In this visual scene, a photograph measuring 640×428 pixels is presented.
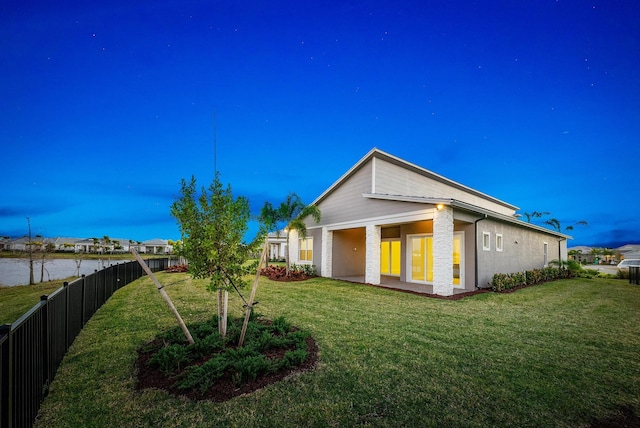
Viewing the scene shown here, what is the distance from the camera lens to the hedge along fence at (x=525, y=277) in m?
12.7

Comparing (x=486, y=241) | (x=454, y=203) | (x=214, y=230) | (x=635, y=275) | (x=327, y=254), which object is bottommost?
(x=635, y=275)

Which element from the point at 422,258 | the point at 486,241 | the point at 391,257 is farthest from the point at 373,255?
the point at 486,241

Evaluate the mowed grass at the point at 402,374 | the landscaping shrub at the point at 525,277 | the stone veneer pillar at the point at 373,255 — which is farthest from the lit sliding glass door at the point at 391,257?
the mowed grass at the point at 402,374

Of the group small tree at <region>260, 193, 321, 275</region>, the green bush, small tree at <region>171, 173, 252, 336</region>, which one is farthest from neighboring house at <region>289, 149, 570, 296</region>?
the green bush

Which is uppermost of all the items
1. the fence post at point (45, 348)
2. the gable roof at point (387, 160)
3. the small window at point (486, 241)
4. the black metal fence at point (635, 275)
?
the gable roof at point (387, 160)

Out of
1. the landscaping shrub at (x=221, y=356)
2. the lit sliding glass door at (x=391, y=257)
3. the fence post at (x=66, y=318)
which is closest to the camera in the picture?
the landscaping shrub at (x=221, y=356)

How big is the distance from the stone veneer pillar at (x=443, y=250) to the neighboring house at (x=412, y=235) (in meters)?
0.04

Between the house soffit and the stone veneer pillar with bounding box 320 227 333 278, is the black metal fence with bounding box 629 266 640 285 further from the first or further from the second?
the stone veneer pillar with bounding box 320 227 333 278

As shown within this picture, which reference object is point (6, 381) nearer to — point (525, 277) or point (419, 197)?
point (419, 197)

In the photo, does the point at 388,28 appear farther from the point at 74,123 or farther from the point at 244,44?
the point at 74,123

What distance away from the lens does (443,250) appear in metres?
11.1

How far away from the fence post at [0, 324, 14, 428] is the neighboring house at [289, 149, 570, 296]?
11.2m

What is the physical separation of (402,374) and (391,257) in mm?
14272

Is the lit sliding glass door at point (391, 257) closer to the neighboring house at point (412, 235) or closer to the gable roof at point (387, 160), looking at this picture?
the neighboring house at point (412, 235)
